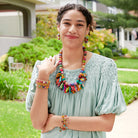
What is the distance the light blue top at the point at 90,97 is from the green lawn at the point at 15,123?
270 centimetres

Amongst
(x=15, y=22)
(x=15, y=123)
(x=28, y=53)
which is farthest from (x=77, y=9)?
(x=15, y=22)

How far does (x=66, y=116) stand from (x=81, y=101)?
130mm

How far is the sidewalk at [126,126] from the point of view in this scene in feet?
15.2

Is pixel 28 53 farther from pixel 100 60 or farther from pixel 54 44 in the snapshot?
pixel 100 60

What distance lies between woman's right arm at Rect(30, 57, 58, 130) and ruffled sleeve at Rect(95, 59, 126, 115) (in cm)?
32

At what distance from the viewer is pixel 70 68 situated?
1702mm

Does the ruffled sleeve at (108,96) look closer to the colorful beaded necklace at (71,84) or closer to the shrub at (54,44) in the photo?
the colorful beaded necklace at (71,84)

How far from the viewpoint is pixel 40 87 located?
1.59 metres

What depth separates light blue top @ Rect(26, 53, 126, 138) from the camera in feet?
5.23

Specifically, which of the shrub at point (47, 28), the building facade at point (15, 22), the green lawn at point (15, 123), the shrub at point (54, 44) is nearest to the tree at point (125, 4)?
the shrub at point (47, 28)

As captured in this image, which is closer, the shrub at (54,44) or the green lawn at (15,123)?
the green lawn at (15,123)

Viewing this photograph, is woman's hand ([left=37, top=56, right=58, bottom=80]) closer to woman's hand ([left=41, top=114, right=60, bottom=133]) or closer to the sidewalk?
woman's hand ([left=41, top=114, right=60, bottom=133])

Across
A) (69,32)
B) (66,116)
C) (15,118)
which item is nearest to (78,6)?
(69,32)

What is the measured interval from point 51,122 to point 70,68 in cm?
37
